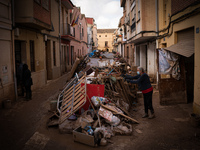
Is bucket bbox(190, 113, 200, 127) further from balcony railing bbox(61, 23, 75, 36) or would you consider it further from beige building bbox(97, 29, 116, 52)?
beige building bbox(97, 29, 116, 52)

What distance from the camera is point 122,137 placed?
5.16 meters

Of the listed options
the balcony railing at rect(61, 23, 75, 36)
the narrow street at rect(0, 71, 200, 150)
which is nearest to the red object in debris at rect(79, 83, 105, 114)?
the narrow street at rect(0, 71, 200, 150)

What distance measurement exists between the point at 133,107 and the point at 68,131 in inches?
142

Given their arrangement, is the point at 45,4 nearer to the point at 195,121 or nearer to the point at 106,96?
the point at 106,96

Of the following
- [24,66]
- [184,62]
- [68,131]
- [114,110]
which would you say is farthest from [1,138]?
[184,62]

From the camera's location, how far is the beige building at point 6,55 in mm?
7938

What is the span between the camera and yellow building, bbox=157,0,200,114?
20.7 ft

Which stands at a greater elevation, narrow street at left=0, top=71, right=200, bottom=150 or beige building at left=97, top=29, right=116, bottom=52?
beige building at left=97, top=29, right=116, bottom=52

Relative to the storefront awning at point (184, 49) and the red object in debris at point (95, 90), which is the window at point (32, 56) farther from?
the storefront awning at point (184, 49)

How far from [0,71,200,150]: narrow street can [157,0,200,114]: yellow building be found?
616 mm

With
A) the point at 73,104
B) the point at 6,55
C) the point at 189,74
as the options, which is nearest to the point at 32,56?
the point at 6,55

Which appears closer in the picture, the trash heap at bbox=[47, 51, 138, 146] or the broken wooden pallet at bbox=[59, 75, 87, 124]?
the trash heap at bbox=[47, 51, 138, 146]

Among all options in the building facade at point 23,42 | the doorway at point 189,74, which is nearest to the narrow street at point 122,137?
the doorway at point 189,74

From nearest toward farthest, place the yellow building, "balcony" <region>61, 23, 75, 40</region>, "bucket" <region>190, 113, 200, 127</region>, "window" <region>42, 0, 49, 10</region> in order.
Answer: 1. "bucket" <region>190, 113, 200, 127</region>
2. the yellow building
3. "window" <region>42, 0, 49, 10</region>
4. "balcony" <region>61, 23, 75, 40</region>
